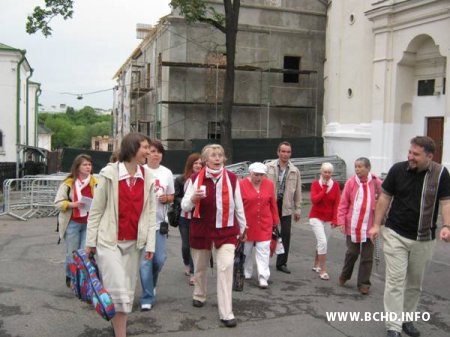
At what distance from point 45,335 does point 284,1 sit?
2243 centimetres

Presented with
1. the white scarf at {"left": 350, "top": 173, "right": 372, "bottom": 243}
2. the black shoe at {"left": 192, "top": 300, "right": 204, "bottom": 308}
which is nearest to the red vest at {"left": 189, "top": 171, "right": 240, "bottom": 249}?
the black shoe at {"left": 192, "top": 300, "right": 204, "bottom": 308}

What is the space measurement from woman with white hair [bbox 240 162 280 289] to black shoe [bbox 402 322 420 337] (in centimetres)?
206

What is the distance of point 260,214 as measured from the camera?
6.98m

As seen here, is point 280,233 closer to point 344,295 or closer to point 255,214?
point 255,214

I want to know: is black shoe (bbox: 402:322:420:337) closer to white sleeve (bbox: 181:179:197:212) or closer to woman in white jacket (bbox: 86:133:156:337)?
white sleeve (bbox: 181:179:197:212)

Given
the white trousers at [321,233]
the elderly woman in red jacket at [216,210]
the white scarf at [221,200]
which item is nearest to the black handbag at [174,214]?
the elderly woman in red jacket at [216,210]

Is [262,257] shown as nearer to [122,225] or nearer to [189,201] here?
[189,201]

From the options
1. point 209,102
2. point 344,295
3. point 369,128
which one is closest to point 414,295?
point 344,295

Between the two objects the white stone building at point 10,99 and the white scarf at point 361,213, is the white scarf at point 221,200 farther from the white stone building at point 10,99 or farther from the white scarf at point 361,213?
the white stone building at point 10,99

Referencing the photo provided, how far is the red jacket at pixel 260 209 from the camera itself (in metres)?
6.96

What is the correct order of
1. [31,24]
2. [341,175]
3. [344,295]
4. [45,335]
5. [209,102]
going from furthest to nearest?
[209,102]
[341,175]
[31,24]
[344,295]
[45,335]

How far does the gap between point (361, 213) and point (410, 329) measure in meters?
1.85

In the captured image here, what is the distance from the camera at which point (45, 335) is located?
506cm

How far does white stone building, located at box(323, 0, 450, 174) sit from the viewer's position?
16172 millimetres
